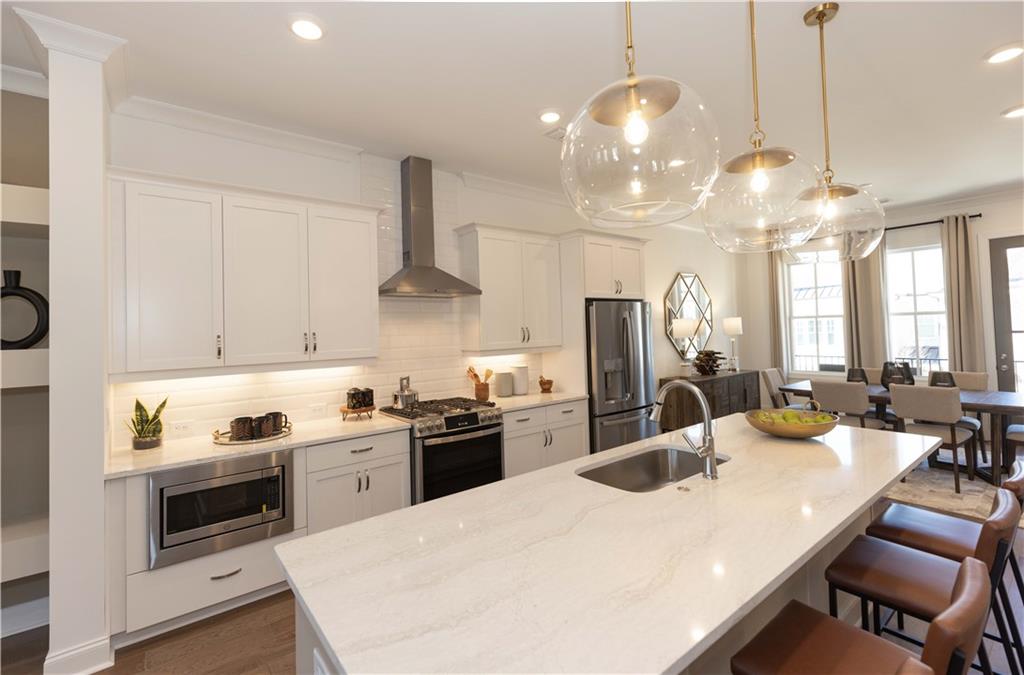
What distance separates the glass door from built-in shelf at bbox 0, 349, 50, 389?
827cm

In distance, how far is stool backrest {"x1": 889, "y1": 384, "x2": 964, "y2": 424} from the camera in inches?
152

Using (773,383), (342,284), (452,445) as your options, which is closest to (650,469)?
(452,445)

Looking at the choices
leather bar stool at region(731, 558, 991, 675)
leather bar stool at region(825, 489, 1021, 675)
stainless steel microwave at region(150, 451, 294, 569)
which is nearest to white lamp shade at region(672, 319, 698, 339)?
leather bar stool at region(825, 489, 1021, 675)

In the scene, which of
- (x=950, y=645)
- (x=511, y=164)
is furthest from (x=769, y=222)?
(x=511, y=164)

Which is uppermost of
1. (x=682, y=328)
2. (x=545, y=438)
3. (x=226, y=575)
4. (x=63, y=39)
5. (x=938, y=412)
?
(x=63, y=39)

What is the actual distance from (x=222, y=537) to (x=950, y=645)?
292 centimetres

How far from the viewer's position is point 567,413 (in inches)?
159

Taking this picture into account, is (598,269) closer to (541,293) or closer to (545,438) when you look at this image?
(541,293)

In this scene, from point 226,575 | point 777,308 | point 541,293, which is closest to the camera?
point 226,575

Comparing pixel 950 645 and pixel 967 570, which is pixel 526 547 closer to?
pixel 950 645

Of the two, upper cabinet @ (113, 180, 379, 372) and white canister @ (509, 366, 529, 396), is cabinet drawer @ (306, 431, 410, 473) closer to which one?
upper cabinet @ (113, 180, 379, 372)

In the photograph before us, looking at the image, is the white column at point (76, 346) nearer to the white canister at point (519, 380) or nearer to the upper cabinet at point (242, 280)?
the upper cabinet at point (242, 280)

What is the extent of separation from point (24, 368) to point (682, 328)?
19.3ft

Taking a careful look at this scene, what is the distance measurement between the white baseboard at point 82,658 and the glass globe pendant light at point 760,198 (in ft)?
10.9
